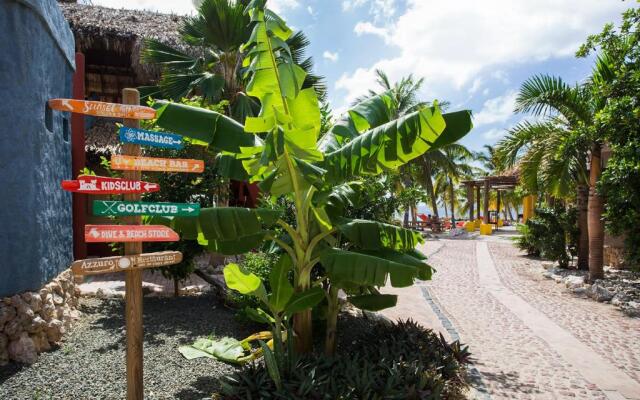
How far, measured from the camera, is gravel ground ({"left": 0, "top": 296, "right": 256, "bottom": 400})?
4.32m

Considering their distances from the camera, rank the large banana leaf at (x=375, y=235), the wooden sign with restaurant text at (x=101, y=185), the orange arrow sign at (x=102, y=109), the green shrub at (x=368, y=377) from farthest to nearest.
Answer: the large banana leaf at (x=375, y=235) → the green shrub at (x=368, y=377) → the orange arrow sign at (x=102, y=109) → the wooden sign with restaurant text at (x=101, y=185)

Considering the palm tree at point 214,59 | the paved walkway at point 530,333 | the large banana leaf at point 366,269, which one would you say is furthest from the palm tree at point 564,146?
the large banana leaf at point 366,269

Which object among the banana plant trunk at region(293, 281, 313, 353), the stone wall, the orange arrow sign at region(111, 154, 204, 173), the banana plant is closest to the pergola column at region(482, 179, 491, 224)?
the banana plant

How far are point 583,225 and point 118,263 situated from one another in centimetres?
1285

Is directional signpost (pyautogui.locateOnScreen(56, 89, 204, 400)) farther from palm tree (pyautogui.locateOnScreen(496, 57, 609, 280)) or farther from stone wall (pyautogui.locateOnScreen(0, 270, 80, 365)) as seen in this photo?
palm tree (pyautogui.locateOnScreen(496, 57, 609, 280))

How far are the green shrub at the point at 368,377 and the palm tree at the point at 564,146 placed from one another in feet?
23.5

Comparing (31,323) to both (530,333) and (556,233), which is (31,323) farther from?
(556,233)

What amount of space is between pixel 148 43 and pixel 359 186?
7.64 metres

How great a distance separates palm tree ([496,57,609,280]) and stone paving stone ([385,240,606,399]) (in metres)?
3.26

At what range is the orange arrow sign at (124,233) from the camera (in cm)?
332

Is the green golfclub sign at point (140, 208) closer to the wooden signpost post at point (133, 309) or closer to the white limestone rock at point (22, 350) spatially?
the wooden signpost post at point (133, 309)

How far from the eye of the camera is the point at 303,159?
4.10m

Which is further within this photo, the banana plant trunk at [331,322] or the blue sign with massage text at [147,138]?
the banana plant trunk at [331,322]

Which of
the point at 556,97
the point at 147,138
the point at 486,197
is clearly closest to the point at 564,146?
the point at 556,97
